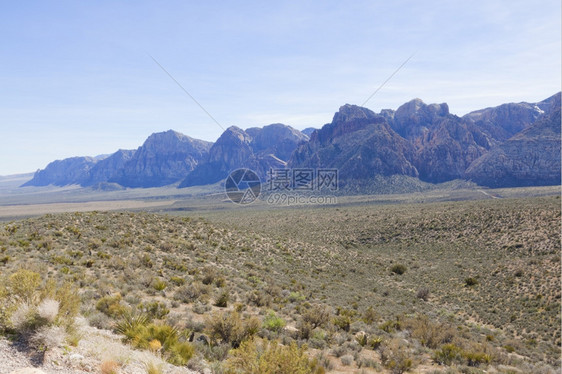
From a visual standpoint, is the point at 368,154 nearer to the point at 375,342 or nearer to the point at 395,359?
the point at 375,342

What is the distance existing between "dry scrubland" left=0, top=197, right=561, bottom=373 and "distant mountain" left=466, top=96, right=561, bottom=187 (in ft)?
397

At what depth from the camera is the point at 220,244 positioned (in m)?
28.0

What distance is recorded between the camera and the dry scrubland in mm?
7852

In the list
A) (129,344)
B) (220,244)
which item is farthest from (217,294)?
(220,244)

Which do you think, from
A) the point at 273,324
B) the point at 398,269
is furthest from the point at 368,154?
the point at 273,324

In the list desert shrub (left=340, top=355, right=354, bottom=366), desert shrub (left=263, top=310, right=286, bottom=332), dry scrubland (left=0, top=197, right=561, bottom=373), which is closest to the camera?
dry scrubland (left=0, top=197, right=561, bottom=373)

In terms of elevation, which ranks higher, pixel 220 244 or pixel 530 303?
pixel 220 244

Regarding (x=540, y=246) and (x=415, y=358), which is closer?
(x=415, y=358)

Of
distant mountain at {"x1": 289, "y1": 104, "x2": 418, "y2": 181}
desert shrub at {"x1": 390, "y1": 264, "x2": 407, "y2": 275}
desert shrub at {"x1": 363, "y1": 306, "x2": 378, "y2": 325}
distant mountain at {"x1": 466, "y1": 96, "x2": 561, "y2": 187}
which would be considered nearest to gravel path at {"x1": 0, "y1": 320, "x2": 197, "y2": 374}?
desert shrub at {"x1": 363, "y1": 306, "x2": 378, "y2": 325}

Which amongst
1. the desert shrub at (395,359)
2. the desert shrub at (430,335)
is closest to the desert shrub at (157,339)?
the desert shrub at (395,359)

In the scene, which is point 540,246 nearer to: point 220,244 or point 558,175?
point 220,244

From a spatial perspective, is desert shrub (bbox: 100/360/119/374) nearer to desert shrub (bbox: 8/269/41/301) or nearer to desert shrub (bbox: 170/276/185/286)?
desert shrub (bbox: 8/269/41/301)

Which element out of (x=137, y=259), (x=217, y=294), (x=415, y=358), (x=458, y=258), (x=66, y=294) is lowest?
(x=458, y=258)

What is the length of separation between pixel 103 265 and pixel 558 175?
580 feet
